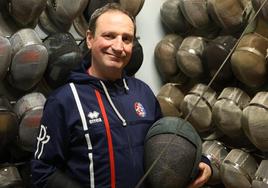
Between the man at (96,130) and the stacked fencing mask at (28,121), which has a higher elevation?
the man at (96,130)

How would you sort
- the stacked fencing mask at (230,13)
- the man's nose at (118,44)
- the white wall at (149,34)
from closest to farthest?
the man's nose at (118,44), the stacked fencing mask at (230,13), the white wall at (149,34)

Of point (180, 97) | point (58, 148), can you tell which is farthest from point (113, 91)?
point (180, 97)

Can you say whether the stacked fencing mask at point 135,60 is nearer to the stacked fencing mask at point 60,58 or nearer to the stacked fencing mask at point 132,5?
the stacked fencing mask at point 132,5

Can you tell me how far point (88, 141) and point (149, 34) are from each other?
1.49 m

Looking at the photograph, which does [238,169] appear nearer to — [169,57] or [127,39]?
[169,57]

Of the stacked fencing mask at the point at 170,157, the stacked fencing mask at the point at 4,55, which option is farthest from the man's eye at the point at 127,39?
the stacked fencing mask at the point at 4,55

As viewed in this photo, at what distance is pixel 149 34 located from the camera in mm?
2570

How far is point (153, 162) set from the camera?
1.18 meters

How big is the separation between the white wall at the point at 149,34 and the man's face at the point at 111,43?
1313mm

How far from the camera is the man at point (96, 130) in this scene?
3.85 feet

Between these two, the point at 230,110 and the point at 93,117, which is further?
the point at 230,110

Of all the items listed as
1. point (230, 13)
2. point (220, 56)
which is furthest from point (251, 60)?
point (230, 13)

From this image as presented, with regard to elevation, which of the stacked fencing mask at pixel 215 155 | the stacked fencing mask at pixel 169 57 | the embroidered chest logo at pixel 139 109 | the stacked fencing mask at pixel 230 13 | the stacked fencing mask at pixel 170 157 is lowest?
the stacked fencing mask at pixel 215 155

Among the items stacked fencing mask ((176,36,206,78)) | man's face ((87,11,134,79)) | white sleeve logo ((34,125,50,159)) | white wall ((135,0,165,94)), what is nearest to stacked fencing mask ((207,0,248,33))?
stacked fencing mask ((176,36,206,78))
